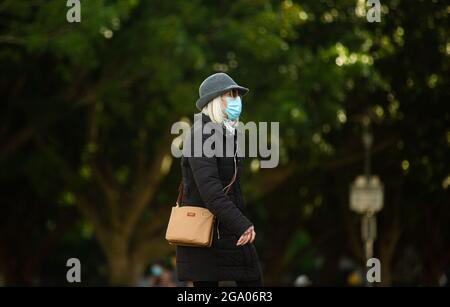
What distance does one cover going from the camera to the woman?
643cm

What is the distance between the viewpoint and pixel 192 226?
654cm

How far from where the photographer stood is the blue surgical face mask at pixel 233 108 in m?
6.65

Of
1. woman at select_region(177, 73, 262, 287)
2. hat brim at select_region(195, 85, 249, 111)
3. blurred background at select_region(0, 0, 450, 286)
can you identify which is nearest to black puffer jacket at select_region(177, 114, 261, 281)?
woman at select_region(177, 73, 262, 287)

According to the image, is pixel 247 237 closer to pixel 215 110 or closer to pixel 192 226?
pixel 192 226

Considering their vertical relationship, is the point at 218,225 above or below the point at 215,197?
below

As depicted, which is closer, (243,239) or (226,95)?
(243,239)

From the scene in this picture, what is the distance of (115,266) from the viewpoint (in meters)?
27.2

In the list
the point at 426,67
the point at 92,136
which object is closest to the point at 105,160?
the point at 92,136

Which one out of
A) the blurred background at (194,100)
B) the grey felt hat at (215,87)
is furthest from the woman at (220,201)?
the blurred background at (194,100)

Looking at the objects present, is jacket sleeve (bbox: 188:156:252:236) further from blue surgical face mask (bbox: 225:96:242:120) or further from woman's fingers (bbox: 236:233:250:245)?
blue surgical face mask (bbox: 225:96:242:120)

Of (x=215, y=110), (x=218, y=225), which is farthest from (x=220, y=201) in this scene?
(x=215, y=110)

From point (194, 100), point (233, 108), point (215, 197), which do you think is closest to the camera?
point (215, 197)

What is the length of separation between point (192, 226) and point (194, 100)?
1485 cm

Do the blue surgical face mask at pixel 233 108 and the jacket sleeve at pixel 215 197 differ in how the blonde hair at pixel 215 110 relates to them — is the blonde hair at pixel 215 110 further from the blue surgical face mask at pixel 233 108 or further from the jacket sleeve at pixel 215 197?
the jacket sleeve at pixel 215 197
